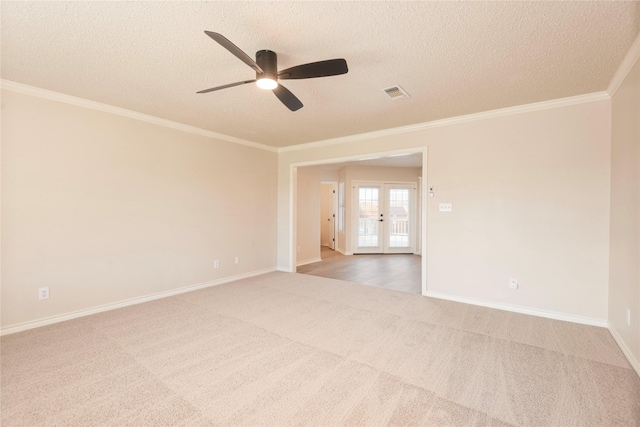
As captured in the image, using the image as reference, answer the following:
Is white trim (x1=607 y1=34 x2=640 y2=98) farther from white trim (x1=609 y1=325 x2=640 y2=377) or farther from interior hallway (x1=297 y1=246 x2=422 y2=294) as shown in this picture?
interior hallway (x1=297 y1=246 x2=422 y2=294)

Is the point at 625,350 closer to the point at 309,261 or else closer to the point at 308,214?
the point at 309,261

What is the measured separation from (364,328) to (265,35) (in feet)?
9.25

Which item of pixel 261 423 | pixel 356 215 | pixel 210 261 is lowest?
pixel 261 423

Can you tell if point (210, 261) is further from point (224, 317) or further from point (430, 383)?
point (430, 383)

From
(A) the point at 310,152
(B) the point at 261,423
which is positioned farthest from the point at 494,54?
(A) the point at 310,152

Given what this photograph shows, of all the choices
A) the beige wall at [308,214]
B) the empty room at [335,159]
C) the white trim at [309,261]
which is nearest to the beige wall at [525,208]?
the empty room at [335,159]

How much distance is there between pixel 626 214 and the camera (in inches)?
95.6

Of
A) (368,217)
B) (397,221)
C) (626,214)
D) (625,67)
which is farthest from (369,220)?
(625,67)

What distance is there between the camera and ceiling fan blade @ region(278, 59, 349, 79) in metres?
1.86

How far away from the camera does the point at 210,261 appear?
4.46m

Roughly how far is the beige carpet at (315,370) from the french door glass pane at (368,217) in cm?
469

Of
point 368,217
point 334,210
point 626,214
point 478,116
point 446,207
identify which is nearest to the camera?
point 626,214

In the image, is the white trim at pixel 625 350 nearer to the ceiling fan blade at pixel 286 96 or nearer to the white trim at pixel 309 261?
the ceiling fan blade at pixel 286 96

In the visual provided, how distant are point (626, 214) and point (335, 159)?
3.70 m
